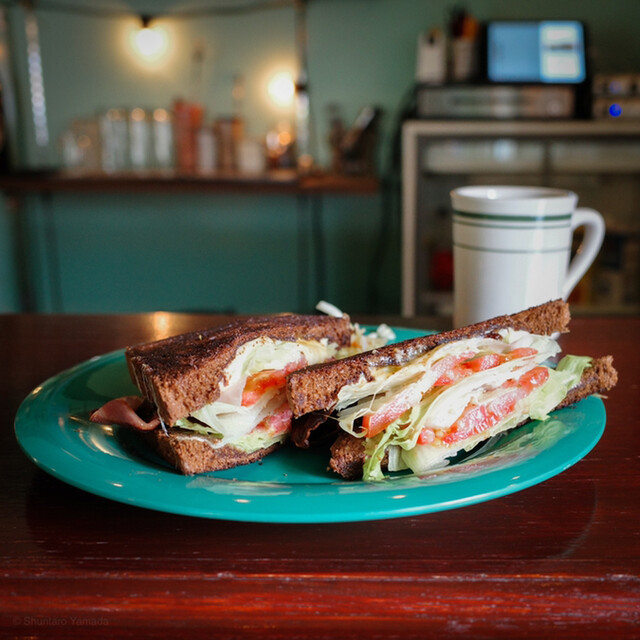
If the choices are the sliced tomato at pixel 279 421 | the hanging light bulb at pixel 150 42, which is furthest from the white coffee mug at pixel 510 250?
the hanging light bulb at pixel 150 42

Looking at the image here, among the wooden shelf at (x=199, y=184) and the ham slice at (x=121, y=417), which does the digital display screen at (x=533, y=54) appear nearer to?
the wooden shelf at (x=199, y=184)

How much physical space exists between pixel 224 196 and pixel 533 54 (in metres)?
1.71

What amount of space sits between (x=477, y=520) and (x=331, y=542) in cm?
13

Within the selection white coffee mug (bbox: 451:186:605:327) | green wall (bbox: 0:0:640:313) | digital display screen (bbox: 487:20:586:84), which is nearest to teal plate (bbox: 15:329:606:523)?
white coffee mug (bbox: 451:186:605:327)

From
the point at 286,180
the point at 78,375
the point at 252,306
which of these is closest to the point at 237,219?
the point at 252,306

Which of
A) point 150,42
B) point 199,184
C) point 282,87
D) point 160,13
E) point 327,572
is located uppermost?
point 160,13

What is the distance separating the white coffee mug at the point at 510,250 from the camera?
101 cm

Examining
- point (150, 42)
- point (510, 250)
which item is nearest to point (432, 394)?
point (510, 250)

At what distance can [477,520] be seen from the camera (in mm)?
589

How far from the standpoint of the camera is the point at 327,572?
52 centimetres

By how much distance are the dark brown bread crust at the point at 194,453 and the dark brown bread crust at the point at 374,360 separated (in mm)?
77

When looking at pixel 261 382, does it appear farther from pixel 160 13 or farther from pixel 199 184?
pixel 160 13

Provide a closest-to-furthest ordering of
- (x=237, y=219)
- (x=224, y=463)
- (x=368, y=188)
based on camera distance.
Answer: (x=224, y=463) < (x=368, y=188) < (x=237, y=219)

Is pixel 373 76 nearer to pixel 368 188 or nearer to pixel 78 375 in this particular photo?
pixel 368 188
